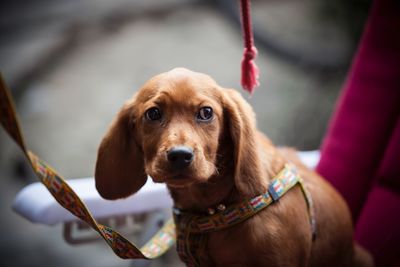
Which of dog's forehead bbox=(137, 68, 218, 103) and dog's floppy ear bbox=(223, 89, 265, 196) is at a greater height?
dog's forehead bbox=(137, 68, 218, 103)

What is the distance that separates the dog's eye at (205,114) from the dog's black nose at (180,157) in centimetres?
13

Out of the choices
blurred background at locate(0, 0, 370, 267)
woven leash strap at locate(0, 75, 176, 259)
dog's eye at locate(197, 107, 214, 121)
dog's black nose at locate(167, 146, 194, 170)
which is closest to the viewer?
woven leash strap at locate(0, 75, 176, 259)

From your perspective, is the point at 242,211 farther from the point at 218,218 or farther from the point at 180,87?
the point at 180,87

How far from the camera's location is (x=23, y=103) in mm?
1891

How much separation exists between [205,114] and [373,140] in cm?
80

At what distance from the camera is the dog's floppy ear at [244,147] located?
1057 mm

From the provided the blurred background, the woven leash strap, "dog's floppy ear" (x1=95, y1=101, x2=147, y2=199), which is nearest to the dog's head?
"dog's floppy ear" (x1=95, y1=101, x2=147, y2=199)

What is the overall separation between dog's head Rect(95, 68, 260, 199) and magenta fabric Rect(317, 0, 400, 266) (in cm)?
62

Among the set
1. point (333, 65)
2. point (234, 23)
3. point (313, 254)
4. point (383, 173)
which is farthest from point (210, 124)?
point (333, 65)

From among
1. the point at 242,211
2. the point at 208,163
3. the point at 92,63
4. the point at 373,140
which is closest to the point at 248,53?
the point at 208,163

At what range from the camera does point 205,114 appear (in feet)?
3.40

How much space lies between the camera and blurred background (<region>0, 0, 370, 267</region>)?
5.80 ft

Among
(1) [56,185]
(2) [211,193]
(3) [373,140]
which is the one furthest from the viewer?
(3) [373,140]

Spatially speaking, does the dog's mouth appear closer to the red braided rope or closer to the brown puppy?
the brown puppy
